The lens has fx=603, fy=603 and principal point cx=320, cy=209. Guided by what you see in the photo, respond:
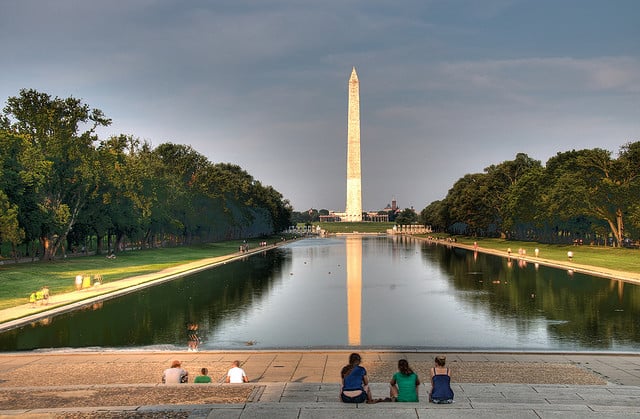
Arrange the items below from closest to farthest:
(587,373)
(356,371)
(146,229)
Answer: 1. (356,371)
2. (587,373)
3. (146,229)

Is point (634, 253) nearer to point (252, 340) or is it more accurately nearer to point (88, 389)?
point (252, 340)

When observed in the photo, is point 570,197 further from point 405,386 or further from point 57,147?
point 405,386

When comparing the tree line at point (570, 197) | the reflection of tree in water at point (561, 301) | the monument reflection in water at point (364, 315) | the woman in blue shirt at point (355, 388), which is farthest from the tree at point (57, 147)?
the tree line at point (570, 197)

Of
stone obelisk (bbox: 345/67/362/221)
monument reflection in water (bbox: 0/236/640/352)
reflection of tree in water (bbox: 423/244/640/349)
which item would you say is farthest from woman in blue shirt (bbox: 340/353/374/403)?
stone obelisk (bbox: 345/67/362/221)

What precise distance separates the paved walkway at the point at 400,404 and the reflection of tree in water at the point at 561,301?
4931 millimetres

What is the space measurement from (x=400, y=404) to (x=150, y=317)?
65.8 feet

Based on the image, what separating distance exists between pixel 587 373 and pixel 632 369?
1705mm

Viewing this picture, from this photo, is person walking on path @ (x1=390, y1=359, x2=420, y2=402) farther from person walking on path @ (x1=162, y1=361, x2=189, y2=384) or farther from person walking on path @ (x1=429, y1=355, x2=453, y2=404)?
person walking on path @ (x1=162, y1=361, x2=189, y2=384)

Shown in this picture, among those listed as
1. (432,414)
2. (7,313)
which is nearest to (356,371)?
(432,414)

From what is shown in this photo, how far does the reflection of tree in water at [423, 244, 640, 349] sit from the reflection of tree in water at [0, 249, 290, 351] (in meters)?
14.1

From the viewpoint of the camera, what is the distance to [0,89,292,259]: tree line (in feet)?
173

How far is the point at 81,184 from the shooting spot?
6425cm

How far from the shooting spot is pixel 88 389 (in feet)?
47.6

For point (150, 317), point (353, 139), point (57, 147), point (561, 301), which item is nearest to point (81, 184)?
point (57, 147)
